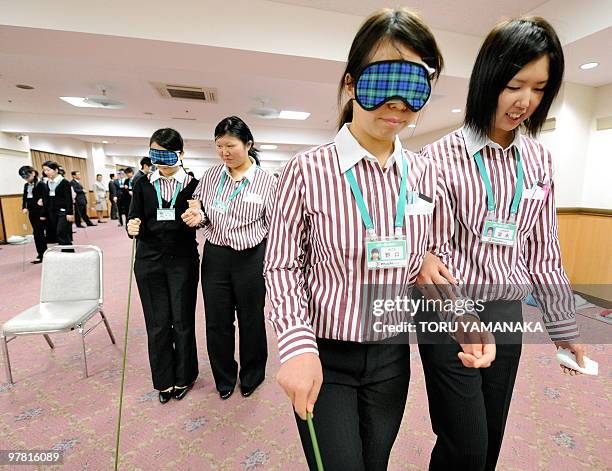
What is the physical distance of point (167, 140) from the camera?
1833 millimetres

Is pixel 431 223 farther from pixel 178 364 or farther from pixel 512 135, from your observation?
pixel 178 364

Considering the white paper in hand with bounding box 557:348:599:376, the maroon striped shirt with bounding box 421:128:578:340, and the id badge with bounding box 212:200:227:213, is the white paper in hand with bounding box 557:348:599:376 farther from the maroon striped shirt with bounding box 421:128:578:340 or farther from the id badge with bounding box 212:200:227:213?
the id badge with bounding box 212:200:227:213

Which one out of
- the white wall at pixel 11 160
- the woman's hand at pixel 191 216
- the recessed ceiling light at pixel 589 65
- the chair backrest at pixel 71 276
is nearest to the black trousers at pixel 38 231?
the white wall at pixel 11 160

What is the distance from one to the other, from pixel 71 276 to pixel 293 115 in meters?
6.10

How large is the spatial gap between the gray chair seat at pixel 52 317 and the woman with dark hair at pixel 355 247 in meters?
2.06

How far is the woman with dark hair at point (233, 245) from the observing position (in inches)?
73.3

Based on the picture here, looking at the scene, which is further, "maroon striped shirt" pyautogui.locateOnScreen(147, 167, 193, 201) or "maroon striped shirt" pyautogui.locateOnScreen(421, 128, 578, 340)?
"maroon striped shirt" pyautogui.locateOnScreen(147, 167, 193, 201)

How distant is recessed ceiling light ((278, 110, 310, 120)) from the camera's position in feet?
23.6

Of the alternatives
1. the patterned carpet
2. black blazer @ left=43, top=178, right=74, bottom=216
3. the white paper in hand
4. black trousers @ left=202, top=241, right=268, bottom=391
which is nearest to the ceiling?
the white paper in hand

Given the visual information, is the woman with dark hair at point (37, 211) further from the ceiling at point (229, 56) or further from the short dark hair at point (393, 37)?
the short dark hair at point (393, 37)

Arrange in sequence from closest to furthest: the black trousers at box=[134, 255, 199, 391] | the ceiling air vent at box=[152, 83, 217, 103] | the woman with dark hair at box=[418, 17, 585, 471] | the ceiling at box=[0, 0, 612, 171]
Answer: the woman with dark hair at box=[418, 17, 585, 471] → the black trousers at box=[134, 255, 199, 391] → the ceiling at box=[0, 0, 612, 171] → the ceiling air vent at box=[152, 83, 217, 103]

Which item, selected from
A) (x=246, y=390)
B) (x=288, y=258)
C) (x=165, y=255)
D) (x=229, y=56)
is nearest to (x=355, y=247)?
(x=288, y=258)

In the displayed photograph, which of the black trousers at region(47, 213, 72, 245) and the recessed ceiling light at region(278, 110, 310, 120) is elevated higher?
the recessed ceiling light at region(278, 110, 310, 120)

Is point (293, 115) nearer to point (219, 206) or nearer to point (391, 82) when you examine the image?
point (219, 206)
